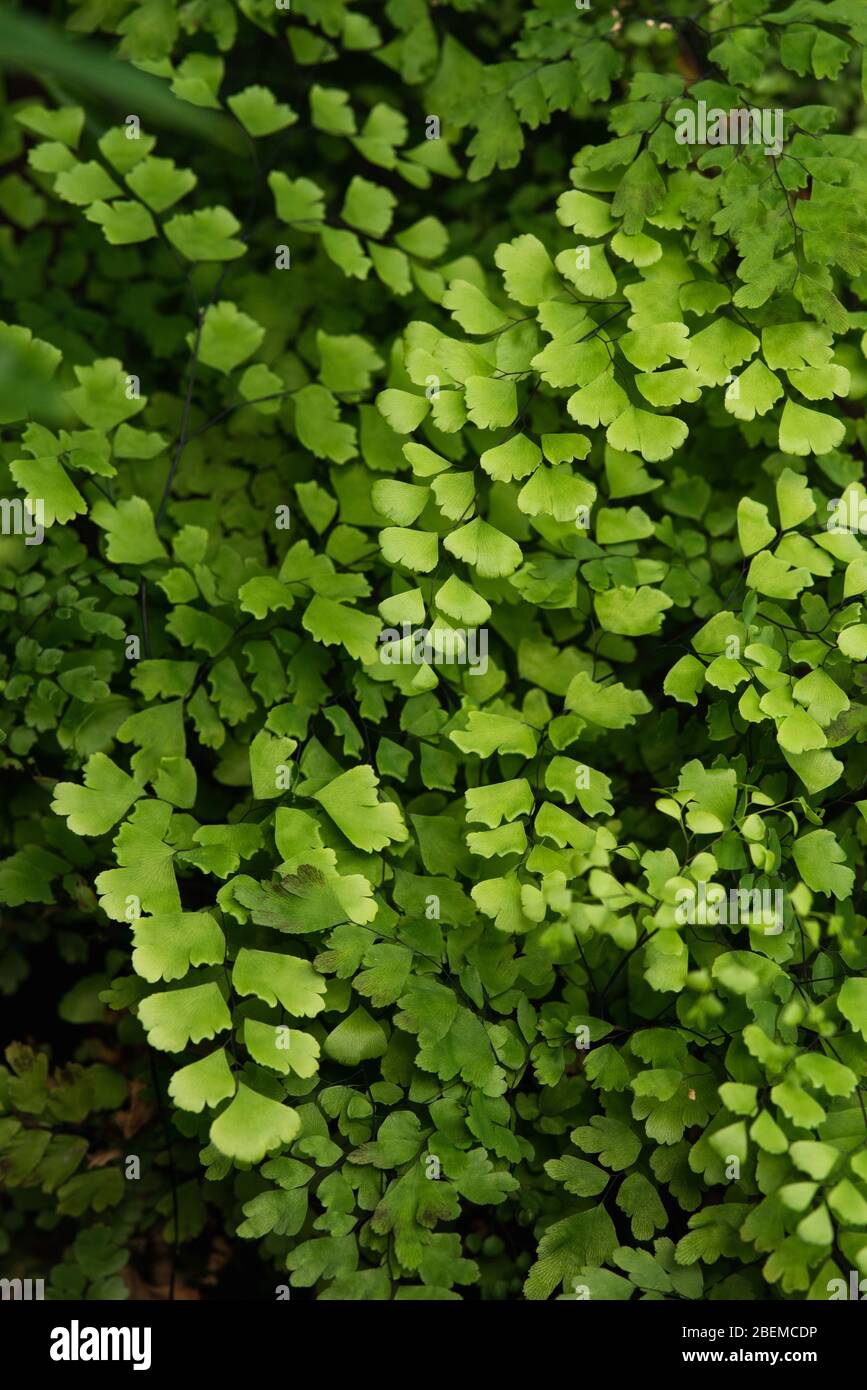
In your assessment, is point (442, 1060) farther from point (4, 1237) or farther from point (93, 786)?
point (4, 1237)

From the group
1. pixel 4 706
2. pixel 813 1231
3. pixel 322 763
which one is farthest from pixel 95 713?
pixel 813 1231

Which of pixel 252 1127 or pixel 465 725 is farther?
pixel 465 725

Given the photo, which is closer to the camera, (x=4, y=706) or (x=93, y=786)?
(x=93, y=786)

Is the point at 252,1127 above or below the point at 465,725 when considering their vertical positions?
below

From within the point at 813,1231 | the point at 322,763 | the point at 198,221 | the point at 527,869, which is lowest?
the point at 813,1231

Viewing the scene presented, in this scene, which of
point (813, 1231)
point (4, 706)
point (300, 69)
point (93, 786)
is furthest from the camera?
point (300, 69)

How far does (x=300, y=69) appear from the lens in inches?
74.7

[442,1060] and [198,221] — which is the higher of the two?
[198,221]

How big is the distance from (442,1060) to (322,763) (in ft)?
1.31

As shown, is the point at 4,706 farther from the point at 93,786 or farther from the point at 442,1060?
the point at 442,1060

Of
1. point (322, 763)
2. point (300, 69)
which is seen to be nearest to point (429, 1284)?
point (322, 763)
